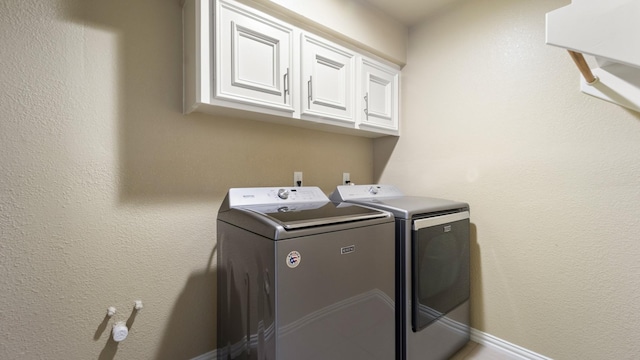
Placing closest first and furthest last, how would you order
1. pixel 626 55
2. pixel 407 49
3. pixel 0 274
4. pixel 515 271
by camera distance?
pixel 626 55
pixel 0 274
pixel 515 271
pixel 407 49

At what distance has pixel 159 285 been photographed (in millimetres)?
1424

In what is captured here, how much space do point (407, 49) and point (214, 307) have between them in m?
2.36

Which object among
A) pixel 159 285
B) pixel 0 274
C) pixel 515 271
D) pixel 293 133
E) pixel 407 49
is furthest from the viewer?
pixel 407 49

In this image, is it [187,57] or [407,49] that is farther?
[407,49]

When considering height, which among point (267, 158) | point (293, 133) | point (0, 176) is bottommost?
point (0, 176)

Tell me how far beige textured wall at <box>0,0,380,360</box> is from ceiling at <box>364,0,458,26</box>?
1363 mm

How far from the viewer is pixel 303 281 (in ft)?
3.48

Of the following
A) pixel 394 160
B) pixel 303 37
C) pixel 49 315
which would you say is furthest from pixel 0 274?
pixel 394 160

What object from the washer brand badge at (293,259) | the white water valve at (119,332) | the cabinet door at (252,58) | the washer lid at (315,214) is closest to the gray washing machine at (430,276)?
the washer lid at (315,214)

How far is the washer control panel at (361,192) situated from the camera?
183cm

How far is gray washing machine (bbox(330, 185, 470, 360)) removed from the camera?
1.43m

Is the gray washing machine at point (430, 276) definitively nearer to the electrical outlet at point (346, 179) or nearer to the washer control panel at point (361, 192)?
the washer control panel at point (361, 192)

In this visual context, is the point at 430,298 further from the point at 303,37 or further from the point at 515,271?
the point at 303,37

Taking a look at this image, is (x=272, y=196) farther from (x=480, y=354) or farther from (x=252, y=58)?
(x=480, y=354)
